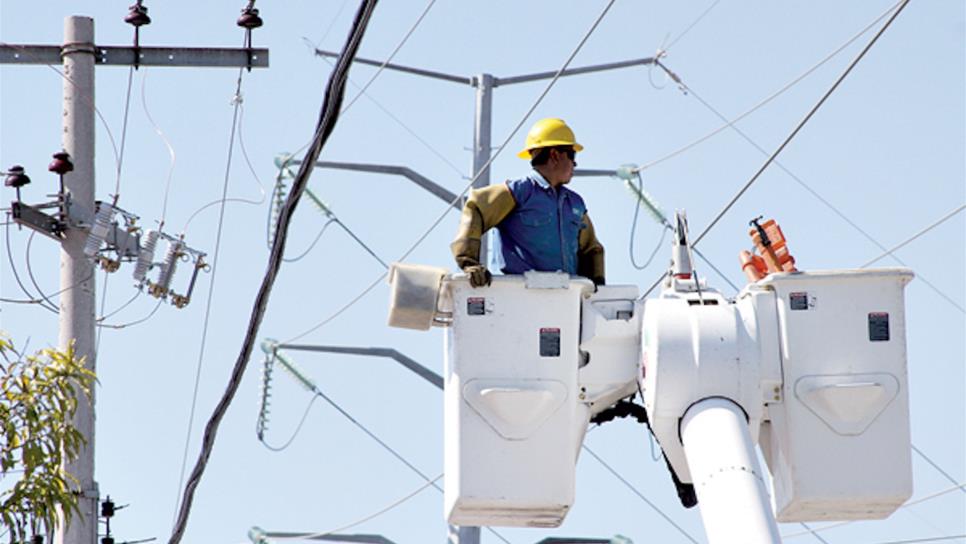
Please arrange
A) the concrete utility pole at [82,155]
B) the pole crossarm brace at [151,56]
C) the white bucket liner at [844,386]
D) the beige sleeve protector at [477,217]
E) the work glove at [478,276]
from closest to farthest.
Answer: the white bucket liner at [844,386], the work glove at [478,276], the beige sleeve protector at [477,217], the concrete utility pole at [82,155], the pole crossarm brace at [151,56]

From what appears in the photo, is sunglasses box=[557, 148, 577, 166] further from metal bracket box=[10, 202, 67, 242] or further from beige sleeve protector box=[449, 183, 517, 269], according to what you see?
metal bracket box=[10, 202, 67, 242]

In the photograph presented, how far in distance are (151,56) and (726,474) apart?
28.8 ft

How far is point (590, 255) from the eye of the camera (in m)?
17.8

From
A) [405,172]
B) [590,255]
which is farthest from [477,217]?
[405,172]

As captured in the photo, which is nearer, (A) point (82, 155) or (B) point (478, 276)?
(B) point (478, 276)

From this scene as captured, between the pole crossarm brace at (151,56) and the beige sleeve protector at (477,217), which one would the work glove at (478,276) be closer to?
the beige sleeve protector at (477,217)

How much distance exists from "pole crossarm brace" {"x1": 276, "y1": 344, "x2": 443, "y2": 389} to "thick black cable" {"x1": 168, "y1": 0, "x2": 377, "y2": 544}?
54.1ft

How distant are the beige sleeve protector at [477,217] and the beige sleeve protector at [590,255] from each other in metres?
0.59

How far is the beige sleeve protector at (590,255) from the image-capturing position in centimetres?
1767

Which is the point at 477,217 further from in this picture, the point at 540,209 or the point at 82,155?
the point at 82,155

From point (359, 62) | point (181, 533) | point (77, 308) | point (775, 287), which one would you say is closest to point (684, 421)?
point (775, 287)

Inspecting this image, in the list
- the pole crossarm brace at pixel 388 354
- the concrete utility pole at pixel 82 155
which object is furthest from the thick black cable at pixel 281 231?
the pole crossarm brace at pixel 388 354

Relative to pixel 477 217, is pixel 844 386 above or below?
below

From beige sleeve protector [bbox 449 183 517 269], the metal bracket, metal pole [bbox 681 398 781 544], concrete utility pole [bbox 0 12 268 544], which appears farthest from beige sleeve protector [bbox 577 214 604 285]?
the metal bracket
